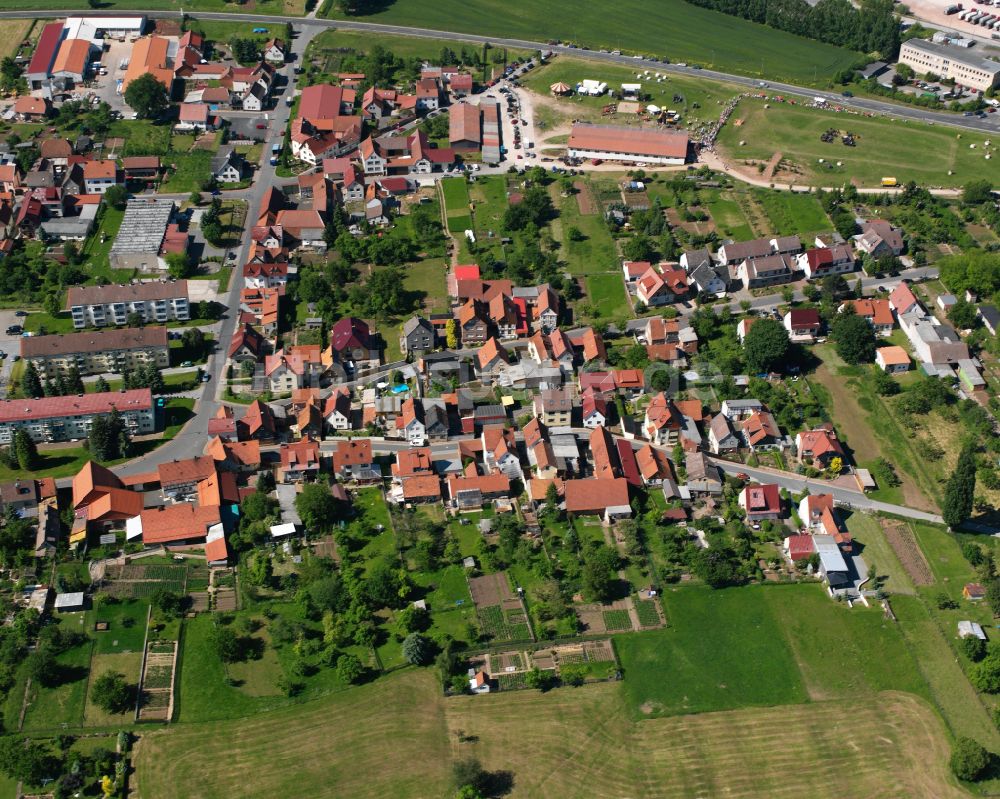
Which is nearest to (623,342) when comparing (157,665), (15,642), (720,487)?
(720,487)

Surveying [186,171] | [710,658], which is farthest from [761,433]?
[186,171]

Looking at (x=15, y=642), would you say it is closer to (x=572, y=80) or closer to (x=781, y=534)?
(x=781, y=534)

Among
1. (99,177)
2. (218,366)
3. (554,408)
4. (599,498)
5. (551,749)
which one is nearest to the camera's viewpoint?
(551,749)

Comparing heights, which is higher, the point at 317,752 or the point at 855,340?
the point at 855,340

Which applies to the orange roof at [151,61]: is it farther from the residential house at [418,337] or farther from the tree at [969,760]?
the tree at [969,760]

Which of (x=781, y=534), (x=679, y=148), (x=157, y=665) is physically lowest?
(x=157, y=665)

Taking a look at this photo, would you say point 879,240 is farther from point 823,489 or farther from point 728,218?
point 823,489

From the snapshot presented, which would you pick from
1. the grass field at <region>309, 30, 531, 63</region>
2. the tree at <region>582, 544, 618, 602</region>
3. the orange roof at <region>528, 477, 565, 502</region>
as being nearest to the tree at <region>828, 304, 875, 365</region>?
the orange roof at <region>528, 477, 565, 502</region>

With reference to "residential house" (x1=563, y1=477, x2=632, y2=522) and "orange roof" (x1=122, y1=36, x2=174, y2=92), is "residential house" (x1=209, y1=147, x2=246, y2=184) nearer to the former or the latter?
"orange roof" (x1=122, y1=36, x2=174, y2=92)
